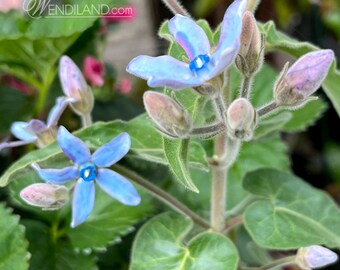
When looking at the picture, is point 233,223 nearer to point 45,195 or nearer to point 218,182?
point 218,182

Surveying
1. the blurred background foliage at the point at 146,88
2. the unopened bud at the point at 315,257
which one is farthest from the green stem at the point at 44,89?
the unopened bud at the point at 315,257

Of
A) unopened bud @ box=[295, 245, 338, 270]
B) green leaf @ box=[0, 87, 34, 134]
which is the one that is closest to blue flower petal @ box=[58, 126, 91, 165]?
unopened bud @ box=[295, 245, 338, 270]

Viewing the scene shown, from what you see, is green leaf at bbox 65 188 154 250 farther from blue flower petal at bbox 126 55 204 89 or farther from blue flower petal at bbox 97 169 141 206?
blue flower petal at bbox 126 55 204 89

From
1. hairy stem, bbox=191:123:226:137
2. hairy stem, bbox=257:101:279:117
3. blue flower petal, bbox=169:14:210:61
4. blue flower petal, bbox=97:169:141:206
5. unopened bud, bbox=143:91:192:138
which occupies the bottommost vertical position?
blue flower petal, bbox=97:169:141:206

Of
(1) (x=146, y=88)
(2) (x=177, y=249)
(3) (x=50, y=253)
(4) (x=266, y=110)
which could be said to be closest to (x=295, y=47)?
(4) (x=266, y=110)

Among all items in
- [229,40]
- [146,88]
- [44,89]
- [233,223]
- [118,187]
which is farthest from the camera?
[146,88]

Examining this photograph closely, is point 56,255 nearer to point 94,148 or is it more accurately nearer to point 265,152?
point 94,148

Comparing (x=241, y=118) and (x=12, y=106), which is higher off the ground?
(x=241, y=118)
